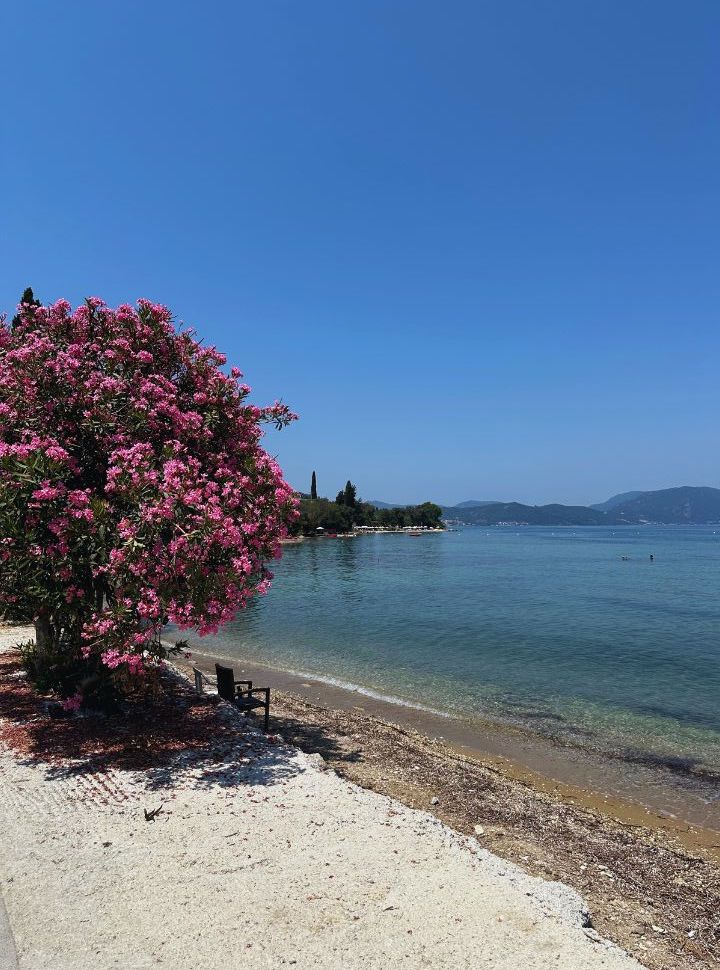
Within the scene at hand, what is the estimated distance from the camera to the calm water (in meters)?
21.8

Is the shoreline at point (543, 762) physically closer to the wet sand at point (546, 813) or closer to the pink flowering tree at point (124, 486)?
the wet sand at point (546, 813)

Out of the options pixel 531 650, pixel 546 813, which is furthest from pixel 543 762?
pixel 531 650

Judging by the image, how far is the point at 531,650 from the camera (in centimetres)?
3406

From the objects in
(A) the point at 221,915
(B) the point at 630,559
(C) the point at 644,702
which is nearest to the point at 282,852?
(A) the point at 221,915

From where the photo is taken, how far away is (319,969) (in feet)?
21.5

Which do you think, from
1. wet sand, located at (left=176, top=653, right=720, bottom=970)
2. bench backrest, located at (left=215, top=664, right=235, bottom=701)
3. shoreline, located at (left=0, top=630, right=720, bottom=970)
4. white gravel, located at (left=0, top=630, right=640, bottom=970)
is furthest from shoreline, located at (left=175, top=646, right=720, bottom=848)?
white gravel, located at (left=0, top=630, right=640, bottom=970)

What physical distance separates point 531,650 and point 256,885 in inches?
1130

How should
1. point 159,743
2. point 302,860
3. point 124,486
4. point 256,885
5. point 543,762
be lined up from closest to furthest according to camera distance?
point 256,885, point 302,860, point 124,486, point 159,743, point 543,762

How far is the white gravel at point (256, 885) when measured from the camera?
22.4 feet

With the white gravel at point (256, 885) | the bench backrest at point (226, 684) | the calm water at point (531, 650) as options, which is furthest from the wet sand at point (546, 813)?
the calm water at point (531, 650)

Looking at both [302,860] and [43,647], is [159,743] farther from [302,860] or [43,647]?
[302,860]

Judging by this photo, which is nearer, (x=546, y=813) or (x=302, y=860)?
(x=302, y=860)

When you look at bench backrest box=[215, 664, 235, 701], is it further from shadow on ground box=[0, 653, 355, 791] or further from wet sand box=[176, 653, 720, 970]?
wet sand box=[176, 653, 720, 970]

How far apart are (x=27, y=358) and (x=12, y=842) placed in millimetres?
9536
